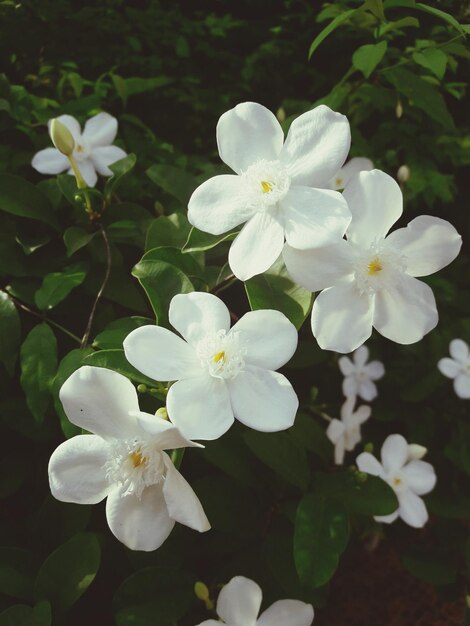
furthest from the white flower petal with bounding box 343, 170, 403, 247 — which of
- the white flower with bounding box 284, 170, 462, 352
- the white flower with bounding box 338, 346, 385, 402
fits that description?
the white flower with bounding box 338, 346, 385, 402

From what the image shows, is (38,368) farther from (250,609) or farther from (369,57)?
(369,57)

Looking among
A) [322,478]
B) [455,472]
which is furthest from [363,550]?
[322,478]

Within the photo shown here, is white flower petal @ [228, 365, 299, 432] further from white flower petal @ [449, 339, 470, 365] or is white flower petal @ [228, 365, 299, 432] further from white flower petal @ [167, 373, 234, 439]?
white flower petal @ [449, 339, 470, 365]

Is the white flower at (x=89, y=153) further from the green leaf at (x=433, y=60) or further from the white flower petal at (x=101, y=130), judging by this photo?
the green leaf at (x=433, y=60)

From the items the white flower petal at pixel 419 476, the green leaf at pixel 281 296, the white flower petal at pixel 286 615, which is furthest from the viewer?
the white flower petal at pixel 419 476

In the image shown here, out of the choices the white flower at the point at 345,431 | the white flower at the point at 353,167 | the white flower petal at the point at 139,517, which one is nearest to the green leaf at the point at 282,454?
the white flower at the point at 345,431

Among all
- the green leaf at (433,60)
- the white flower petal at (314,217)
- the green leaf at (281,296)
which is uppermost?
the green leaf at (433,60)

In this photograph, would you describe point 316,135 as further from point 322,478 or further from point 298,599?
point 298,599

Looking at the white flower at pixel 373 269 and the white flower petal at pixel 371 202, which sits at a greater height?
the white flower petal at pixel 371 202
